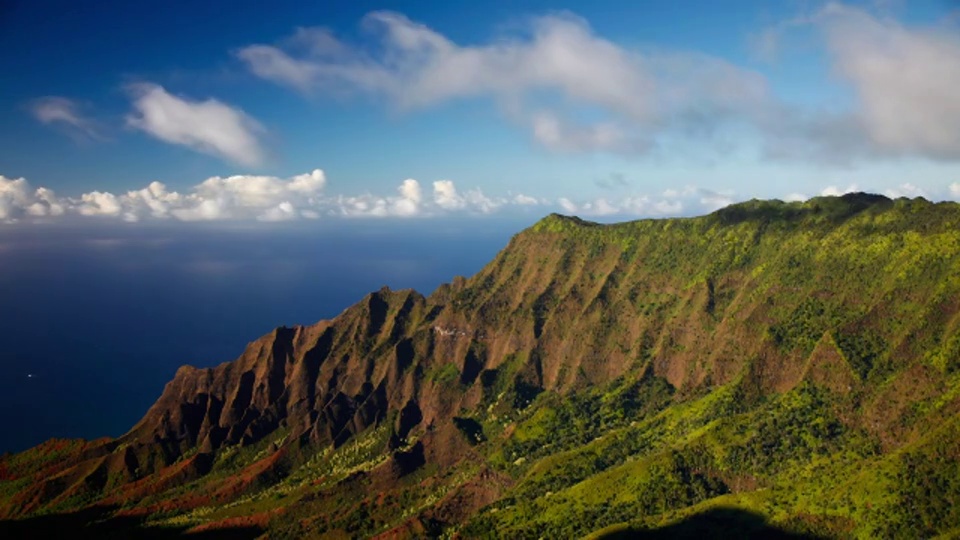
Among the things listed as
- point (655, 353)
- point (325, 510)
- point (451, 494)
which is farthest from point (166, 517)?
point (655, 353)

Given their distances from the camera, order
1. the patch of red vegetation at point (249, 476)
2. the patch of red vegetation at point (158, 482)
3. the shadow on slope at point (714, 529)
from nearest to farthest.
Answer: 1. the shadow on slope at point (714, 529)
2. the patch of red vegetation at point (249, 476)
3. the patch of red vegetation at point (158, 482)

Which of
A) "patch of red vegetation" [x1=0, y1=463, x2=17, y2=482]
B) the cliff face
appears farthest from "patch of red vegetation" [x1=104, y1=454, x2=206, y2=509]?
"patch of red vegetation" [x1=0, y1=463, x2=17, y2=482]

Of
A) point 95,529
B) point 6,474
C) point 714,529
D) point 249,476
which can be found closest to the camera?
point 714,529

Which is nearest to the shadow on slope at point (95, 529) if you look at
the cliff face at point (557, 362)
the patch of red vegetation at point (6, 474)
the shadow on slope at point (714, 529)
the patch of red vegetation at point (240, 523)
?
the patch of red vegetation at point (240, 523)

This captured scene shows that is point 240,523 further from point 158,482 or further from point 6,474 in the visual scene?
point 6,474

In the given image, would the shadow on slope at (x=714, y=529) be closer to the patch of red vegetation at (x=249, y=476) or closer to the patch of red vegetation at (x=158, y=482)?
the patch of red vegetation at (x=249, y=476)

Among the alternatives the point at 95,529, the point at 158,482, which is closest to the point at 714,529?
the point at 95,529

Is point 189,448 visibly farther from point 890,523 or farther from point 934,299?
point 934,299
